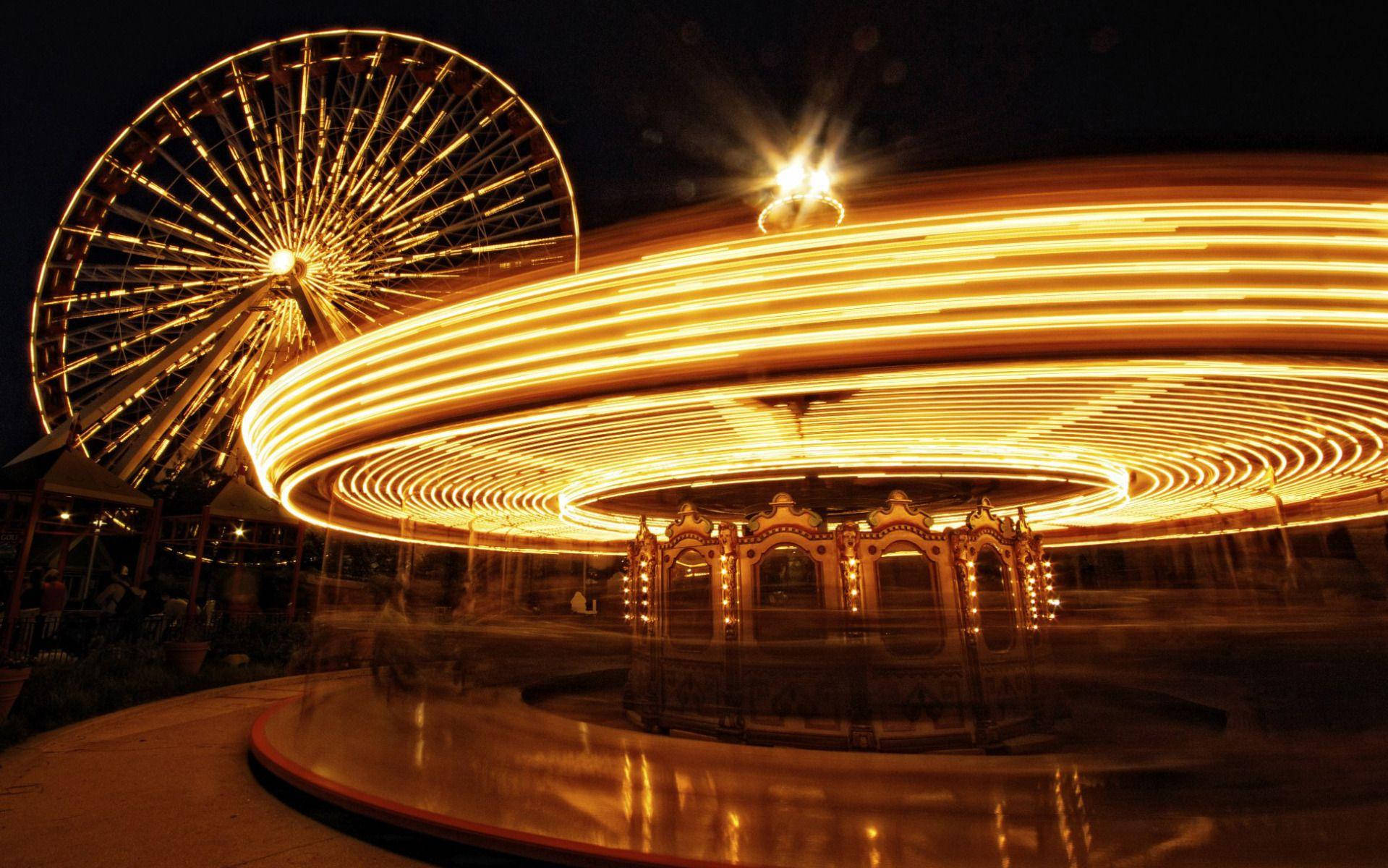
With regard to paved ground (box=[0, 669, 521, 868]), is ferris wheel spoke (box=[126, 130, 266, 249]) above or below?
above

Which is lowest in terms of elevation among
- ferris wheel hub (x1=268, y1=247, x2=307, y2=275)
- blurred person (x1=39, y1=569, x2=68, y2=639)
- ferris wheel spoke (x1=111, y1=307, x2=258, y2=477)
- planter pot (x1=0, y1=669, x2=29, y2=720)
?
planter pot (x1=0, y1=669, x2=29, y2=720)

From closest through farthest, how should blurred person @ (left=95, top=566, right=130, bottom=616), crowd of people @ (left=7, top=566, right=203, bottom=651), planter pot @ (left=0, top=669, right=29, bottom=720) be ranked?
planter pot @ (left=0, top=669, right=29, bottom=720)
crowd of people @ (left=7, top=566, right=203, bottom=651)
blurred person @ (left=95, top=566, right=130, bottom=616)

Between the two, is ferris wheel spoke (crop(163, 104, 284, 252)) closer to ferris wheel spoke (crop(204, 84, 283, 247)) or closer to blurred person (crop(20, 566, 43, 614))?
ferris wheel spoke (crop(204, 84, 283, 247))

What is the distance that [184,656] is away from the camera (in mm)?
11031

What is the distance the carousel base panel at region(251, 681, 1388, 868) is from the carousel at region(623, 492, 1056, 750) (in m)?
0.44

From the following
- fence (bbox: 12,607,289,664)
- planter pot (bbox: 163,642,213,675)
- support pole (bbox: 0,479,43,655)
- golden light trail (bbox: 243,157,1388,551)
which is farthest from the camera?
planter pot (bbox: 163,642,213,675)

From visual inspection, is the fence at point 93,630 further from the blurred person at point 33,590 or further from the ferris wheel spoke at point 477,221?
the ferris wheel spoke at point 477,221

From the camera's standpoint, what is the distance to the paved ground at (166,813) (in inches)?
173

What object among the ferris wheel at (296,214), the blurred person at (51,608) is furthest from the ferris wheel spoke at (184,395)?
the blurred person at (51,608)

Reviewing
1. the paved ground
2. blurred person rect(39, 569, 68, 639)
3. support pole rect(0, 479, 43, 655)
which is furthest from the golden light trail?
blurred person rect(39, 569, 68, 639)

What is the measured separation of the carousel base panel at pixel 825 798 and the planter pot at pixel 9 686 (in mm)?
2918

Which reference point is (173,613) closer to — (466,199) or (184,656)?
(184,656)

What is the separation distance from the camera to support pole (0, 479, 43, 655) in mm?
10133

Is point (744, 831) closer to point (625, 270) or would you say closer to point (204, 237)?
point (625, 270)
